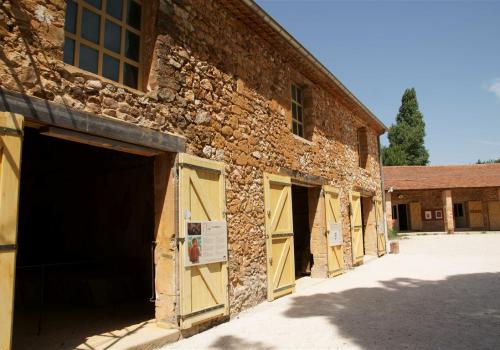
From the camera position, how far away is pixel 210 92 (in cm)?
560

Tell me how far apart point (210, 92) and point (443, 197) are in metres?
20.1

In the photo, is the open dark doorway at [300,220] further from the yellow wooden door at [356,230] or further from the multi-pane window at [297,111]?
the multi-pane window at [297,111]

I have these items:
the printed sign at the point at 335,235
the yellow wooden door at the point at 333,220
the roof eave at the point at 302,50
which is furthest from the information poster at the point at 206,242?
the printed sign at the point at 335,235

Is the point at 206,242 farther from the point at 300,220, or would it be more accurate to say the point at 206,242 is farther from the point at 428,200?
the point at 428,200

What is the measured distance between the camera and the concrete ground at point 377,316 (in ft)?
14.2

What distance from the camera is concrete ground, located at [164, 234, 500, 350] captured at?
4.33 meters

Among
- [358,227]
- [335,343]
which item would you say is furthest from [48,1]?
[358,227]

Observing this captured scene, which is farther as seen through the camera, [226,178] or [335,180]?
[335,180]

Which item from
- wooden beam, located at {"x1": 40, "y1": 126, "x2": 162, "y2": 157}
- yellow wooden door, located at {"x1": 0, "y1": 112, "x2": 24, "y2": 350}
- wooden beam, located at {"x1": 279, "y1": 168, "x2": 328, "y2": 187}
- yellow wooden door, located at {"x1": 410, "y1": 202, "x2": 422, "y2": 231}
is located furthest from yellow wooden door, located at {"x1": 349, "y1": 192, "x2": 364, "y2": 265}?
yellow wooden door, located at {"x1": 410, "y1": 202, "x2": 422, "y2": 231}

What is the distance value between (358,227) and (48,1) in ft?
30.5

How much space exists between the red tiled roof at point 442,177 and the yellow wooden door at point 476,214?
164 centimetres

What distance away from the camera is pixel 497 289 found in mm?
7000

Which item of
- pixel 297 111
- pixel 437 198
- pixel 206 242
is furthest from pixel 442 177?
pixel 206 242

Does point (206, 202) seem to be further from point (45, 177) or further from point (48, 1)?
point (45, 177)
